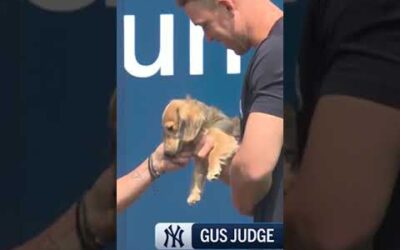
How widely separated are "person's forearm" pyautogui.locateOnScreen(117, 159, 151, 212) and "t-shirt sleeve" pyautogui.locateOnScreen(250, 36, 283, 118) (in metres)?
0.34

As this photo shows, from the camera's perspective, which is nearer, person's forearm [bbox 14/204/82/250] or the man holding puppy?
the man holding puppy

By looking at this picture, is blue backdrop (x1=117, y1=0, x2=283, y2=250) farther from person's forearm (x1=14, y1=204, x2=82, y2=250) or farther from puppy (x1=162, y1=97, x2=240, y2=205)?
person's forearm (x1=14, y1=204, x2=82, y2=250)

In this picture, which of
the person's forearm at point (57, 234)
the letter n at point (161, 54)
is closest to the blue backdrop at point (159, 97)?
Result: the letter n at point (161, 54)

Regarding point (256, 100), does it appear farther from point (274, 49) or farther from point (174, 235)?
point (174, 235)

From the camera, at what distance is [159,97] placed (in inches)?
97.3

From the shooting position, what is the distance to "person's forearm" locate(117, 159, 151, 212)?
2.48 meters

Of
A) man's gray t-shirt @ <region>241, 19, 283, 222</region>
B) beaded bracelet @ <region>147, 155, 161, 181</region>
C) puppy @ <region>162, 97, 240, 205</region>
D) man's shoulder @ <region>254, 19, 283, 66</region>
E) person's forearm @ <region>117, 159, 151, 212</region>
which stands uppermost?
man's shoulder @ <region>254, 19, 283, 66</region>

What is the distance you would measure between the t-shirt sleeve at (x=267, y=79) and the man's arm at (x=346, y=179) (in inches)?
6.0

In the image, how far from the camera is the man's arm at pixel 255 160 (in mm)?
2438

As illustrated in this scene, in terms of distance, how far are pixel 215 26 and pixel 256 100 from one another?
0.76ft

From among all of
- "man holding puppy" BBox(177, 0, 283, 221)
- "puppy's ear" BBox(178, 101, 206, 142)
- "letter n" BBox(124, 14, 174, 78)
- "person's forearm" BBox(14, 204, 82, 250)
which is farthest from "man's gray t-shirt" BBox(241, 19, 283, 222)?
"person's forearm" BBox(14, 204, 82, 250)

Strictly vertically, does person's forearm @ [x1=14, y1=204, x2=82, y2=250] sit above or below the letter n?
below

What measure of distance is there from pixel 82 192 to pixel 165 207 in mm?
247

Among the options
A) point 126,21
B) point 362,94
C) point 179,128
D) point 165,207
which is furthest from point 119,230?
point 362,94
